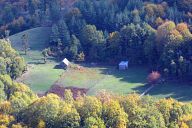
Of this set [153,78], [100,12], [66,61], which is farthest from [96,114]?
[100,12]

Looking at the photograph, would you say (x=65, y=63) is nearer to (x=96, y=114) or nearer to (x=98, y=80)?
(x=98, y=80)

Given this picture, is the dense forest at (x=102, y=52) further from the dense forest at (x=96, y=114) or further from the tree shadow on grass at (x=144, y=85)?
the tree shadow on grass at (x=144, y=85)

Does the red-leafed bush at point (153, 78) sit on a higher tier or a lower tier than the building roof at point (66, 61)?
lower

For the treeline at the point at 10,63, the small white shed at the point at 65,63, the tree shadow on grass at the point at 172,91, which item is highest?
the treeline at the point at 10,63

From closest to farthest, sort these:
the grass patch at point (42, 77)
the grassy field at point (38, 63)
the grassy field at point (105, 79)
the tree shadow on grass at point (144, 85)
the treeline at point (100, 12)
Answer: the tree shadow on grass at point (144, 85) < the grassy field at point (105, 79) < the grass patch at point (42, 77) < the grassy field at point (38, 63) < the treeline at point (100, 12)

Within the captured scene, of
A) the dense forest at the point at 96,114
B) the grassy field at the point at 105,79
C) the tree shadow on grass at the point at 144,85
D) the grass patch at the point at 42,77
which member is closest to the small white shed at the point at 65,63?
the grassy field at the point at 105,79

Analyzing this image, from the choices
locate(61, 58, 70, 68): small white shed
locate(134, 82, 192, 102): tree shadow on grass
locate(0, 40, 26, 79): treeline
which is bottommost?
locate(134, 82, 192, 102): tree shadow on grass

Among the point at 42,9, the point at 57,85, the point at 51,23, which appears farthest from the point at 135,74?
the point at 42,9

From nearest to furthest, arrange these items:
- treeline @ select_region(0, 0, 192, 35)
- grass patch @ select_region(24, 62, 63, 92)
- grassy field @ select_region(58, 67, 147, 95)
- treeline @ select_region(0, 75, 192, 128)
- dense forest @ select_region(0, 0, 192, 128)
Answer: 1. treeline @ select_region(0, 75, 192, 128)
2. dense forest @ select_region(0, 0, 192, 128)
3. grassy field @ select_region(58, 67, 147, 95)
4. grass patch @ select_region(24, 62, 63, 92)
5. treeline @ select_region(0, 0, 192, 35)

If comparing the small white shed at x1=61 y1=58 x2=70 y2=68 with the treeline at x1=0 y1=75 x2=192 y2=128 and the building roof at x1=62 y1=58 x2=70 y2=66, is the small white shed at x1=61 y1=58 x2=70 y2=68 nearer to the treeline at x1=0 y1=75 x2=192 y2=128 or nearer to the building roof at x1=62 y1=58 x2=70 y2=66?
the building roof at x1=62 y1=58 x2=70 y2=66

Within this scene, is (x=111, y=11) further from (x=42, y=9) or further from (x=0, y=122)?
(x=0, y=122)

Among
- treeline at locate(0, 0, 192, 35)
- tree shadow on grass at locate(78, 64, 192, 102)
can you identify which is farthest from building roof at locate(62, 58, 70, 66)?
treeline at locate(0, 0, 192, 35)
